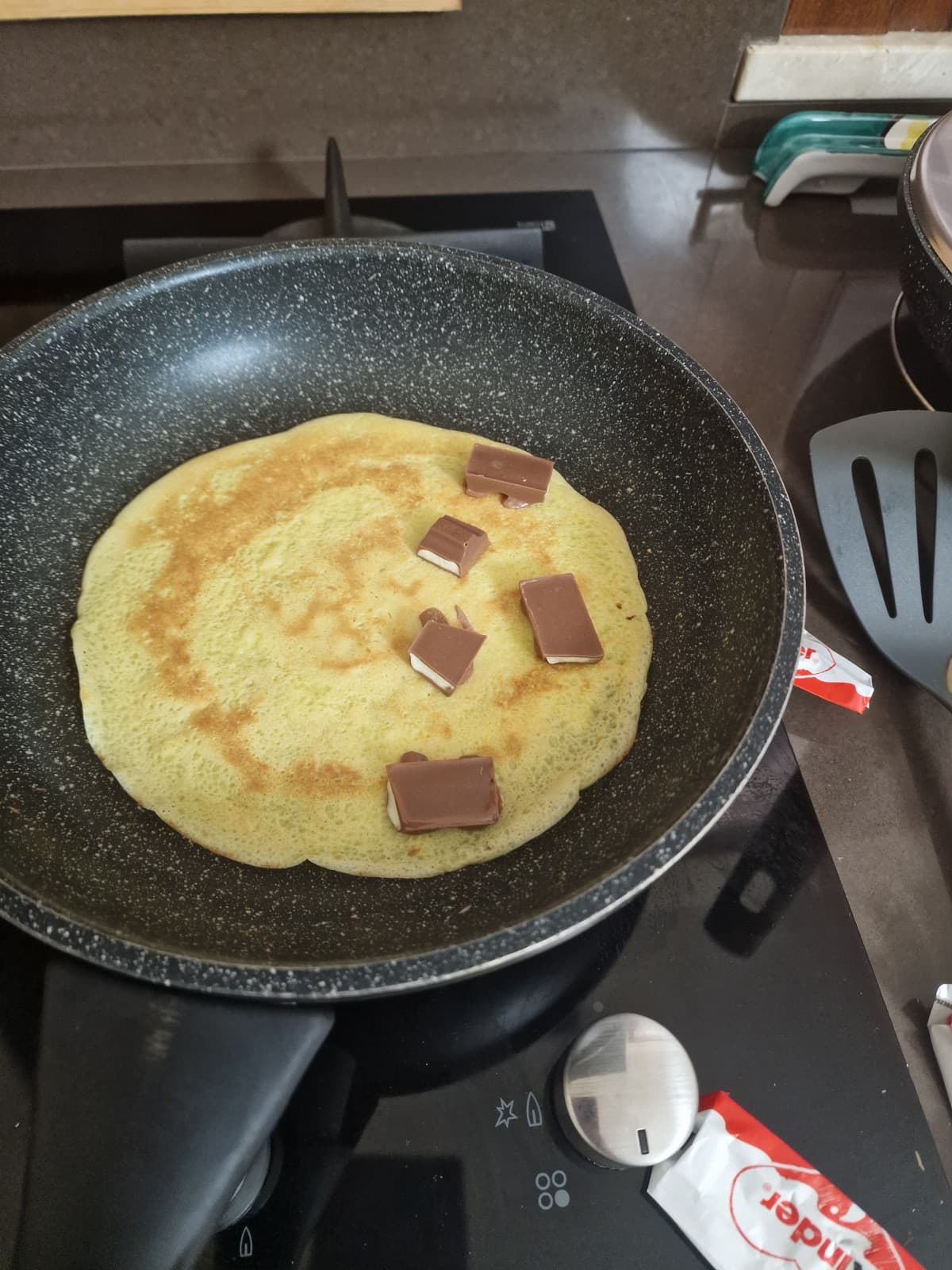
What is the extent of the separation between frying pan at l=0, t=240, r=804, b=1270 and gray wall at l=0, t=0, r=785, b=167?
45 cm

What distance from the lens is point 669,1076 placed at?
787 millimetres

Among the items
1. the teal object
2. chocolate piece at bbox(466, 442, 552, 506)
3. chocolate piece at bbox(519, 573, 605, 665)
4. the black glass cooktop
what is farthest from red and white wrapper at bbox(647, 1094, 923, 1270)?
the teal object

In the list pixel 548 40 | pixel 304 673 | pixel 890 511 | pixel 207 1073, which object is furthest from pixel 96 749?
pixel 548 40

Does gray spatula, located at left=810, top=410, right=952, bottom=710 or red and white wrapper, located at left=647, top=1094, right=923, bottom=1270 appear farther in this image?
gray spatula, located at left=810, top=410, right=952, bottom=710

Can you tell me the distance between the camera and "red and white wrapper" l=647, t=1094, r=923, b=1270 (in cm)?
75

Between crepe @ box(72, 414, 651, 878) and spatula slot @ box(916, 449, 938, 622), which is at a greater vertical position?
spatula slot @ box(916, 449, 938, 622)

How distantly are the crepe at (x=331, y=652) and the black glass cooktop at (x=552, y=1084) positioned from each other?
0.52 ft

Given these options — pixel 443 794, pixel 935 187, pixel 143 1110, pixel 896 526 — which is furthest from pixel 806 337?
pixel 143 1110

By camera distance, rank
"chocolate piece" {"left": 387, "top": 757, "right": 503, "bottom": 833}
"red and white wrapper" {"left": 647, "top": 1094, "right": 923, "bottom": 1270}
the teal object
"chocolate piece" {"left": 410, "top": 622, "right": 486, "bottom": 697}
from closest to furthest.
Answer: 1. "red and white wrapper" {"left": 647, "top": 1094, "right": 923, "bottom": 1270}
2. "chocolate piece" {"left": 387, "top": 757, "right": 503, "bottom": 833}
3. "chocolate piece" {"left": 410, "top": 622, "right": 486, "bottom": 697}
4. the teal object

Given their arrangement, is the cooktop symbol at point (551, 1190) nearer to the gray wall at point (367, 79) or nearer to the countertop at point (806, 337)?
the countertop at point (806, 337)

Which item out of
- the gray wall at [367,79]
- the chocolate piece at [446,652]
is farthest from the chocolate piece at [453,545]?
the gray wall at [367,79]

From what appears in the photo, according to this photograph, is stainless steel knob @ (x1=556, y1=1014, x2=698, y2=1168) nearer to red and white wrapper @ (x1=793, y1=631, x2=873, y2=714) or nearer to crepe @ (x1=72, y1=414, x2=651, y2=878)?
crepe @ (x1=72, y1=414, x2=651, y2=878)

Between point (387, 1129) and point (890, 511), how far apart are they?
3.16 ft

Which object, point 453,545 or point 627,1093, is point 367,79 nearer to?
point 453,545
